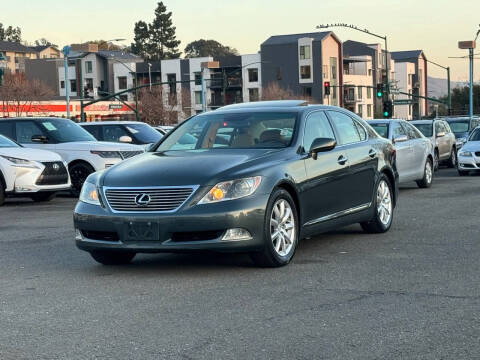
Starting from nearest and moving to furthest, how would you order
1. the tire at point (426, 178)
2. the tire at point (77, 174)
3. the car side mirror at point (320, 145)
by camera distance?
the car side mirror at point (320, 145), the tire at point (77, 174), the tire at point (426, 178)

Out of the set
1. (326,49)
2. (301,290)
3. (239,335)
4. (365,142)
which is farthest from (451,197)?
(326,49)

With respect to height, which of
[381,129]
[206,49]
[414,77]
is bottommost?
[381,129]

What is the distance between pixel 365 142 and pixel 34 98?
73.7 metres

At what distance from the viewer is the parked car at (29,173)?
16.1m

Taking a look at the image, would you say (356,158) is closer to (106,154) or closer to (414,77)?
(106,154)

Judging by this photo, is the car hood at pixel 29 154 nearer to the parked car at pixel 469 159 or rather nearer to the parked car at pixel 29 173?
the parked car at pixel 29 173

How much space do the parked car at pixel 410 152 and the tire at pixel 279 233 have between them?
30.6 feet

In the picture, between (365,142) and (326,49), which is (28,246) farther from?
(326,49)

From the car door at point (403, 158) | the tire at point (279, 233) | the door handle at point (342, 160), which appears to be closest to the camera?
the tire at point (279, 233)

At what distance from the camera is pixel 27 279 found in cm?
809

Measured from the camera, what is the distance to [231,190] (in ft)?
25.9

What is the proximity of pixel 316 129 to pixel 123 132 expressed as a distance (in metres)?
11.8

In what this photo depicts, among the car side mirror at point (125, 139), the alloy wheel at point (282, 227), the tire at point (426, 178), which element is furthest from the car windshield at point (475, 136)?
the alloy wheel at point (282, 227)

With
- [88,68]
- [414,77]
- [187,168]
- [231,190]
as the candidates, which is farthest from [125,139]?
[414,77]
